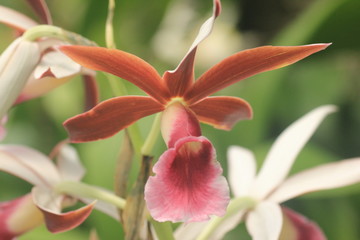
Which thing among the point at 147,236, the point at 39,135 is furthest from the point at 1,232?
the point at 39,135

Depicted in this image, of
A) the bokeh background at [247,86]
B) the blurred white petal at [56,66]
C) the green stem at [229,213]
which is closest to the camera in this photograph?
the blurred white petal at [56,66]

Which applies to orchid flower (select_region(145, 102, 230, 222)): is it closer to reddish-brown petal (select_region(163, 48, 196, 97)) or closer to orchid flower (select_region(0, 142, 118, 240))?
reddish-brown petal (select_region(163, 48, 196, 97))

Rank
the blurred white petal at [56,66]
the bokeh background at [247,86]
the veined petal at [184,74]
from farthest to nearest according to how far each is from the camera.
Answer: the bokeh background at [247,86] < the blurred white petal at [56,66] < the veined petal at [184,74]

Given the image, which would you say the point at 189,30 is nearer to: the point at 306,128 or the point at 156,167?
the point at 306,128

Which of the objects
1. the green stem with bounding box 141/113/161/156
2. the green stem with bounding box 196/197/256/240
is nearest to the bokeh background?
the green stem with bounding box 196/197/256/240

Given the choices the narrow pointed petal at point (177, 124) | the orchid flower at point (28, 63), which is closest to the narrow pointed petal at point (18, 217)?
the orchid flower at point (28, 63)

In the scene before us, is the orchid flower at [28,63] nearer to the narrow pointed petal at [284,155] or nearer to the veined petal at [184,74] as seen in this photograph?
the veined petal at [184,74]
